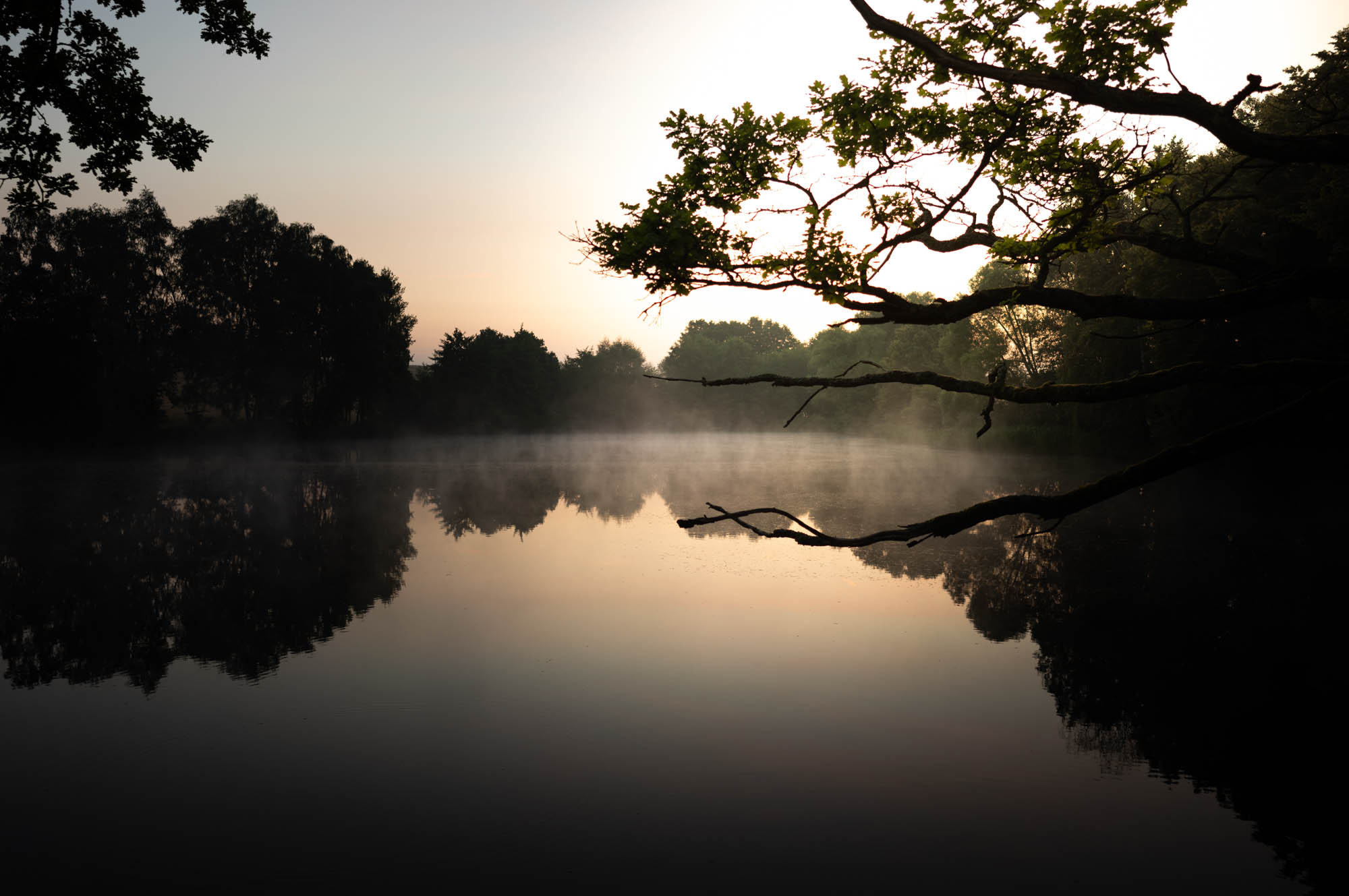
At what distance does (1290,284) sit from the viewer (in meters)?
6.43

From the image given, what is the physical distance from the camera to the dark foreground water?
18.7 feet

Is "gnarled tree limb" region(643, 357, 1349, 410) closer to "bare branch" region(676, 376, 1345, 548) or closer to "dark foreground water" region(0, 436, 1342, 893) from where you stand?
"bare branch" region(676, 376, 1345, 548)

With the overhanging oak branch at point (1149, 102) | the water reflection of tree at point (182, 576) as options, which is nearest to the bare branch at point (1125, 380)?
the overhanging oak branch at point (1149, 102)

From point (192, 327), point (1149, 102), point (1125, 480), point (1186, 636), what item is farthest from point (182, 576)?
point (192, 327)

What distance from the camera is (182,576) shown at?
14969 mm

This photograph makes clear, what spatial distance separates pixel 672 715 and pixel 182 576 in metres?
11.7

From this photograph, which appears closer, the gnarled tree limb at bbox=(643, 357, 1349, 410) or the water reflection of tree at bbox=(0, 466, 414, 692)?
the gnarled tree limb at bbox=(643, 357, 1349, 410)

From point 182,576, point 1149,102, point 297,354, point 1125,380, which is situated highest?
point 297,354

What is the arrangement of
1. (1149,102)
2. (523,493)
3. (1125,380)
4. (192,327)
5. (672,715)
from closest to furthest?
(1149,102)
(1125,380)
(672,715)
(523,493)
(192,327)

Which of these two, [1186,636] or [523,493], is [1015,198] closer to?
[1186,636]

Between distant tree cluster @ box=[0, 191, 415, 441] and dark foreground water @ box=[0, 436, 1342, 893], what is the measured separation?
4404 cm

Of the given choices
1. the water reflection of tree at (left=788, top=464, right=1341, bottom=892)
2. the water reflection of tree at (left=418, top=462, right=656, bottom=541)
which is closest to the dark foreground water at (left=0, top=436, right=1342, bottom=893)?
the water reflection of tree at (left=788, top=464, right=1341, bottom=892)

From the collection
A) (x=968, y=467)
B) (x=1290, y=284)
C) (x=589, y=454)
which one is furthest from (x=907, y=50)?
(x=589, y=454)

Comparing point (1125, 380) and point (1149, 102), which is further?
point (1125, 380)
